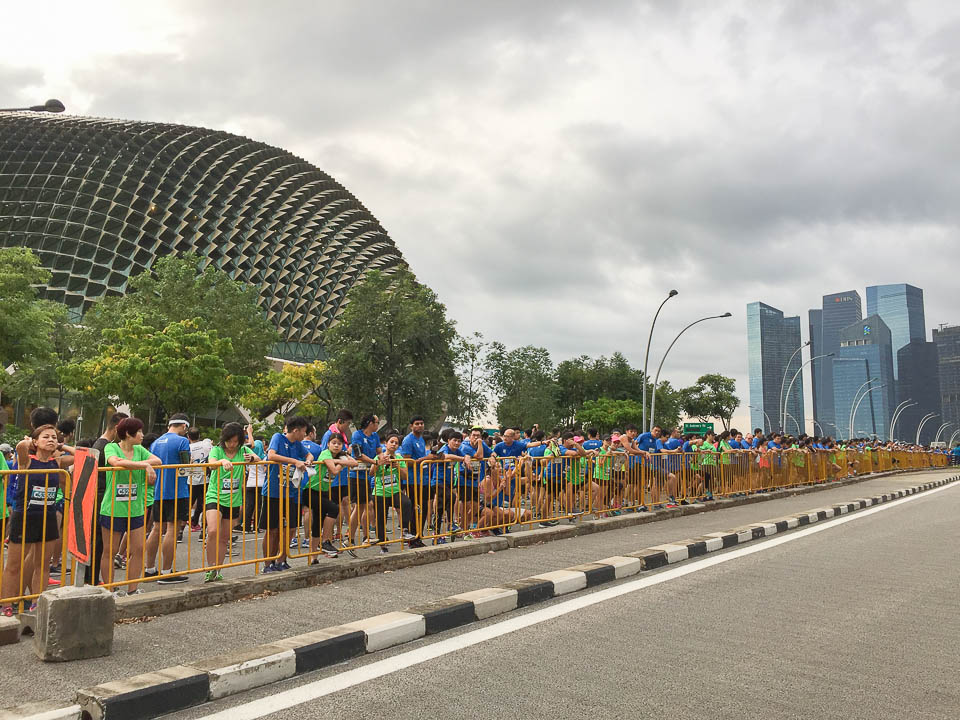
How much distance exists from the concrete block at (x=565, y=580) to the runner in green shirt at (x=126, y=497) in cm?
333

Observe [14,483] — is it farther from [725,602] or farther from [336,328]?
[336,328]

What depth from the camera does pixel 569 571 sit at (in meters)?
7.15

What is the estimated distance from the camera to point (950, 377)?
187375 millimetres

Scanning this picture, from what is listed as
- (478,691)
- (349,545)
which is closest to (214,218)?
(349,545)

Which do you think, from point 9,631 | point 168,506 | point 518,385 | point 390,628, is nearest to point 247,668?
point 390,628

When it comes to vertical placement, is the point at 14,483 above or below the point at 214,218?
below

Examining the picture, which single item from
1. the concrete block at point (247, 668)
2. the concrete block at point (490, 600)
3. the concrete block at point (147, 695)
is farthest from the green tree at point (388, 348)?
the concrete block at point (147, 695)

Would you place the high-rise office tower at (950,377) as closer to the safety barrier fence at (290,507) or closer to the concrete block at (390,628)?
the safety barrier fence at (290,507)

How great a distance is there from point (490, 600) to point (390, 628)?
3.60 ft

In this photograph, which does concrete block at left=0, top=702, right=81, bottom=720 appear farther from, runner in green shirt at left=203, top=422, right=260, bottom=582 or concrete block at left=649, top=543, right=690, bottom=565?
Answer: concrete block at left=649, top=543, right=690, bottom=565

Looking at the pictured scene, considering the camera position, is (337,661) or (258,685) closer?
(258,685)

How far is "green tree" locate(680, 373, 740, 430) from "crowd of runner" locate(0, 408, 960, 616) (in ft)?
218

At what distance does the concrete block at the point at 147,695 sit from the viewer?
351 cm

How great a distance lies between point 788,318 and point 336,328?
17221cm
